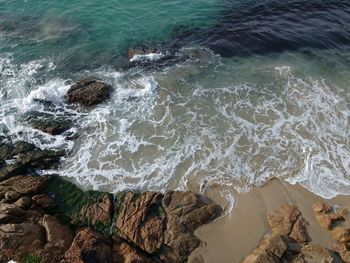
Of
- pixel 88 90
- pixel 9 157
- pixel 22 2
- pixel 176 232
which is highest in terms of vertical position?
pixel 22 2

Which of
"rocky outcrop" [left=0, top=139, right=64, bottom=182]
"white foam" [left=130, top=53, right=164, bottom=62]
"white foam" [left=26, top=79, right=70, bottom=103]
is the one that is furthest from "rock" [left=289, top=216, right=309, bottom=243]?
"white foam" [left=26, top=79, right=70, bottom=103]

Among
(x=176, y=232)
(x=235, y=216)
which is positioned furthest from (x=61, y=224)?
(x=235, y=216)

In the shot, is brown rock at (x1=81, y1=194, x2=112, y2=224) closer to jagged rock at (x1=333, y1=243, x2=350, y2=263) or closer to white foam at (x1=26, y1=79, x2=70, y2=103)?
white foam at (x1=26, y1=79, x2=70, y2=103)

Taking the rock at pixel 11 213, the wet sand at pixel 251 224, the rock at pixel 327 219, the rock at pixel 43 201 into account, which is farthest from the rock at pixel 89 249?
the rock at pixel 327 219

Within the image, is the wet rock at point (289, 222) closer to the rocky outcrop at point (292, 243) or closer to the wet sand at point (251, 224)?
the rocky outcrop at point (292, 243)

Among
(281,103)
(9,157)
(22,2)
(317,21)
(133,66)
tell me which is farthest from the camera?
(22,2)

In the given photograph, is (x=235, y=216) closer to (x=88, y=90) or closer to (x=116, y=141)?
(x=116, y=141)
